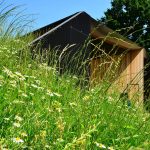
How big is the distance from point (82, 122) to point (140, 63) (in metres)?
10.7

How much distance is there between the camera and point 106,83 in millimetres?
3229

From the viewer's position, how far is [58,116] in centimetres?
267

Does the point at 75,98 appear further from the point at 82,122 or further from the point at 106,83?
the point at 82,122

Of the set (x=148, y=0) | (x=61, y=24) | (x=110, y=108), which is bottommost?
(x=110, y=108)

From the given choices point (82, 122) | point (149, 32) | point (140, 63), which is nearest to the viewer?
point (82, 122)

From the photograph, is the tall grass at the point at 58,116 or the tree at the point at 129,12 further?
the tree at the point at 129,12

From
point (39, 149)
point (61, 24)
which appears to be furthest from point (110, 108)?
point (61, 24)

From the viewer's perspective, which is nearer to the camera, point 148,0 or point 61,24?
point 61,24

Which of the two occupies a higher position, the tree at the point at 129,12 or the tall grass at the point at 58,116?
the tree at the point at 129,12

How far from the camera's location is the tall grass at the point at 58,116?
2.21 metres

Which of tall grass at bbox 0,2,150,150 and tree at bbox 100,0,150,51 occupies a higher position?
tree at bbox 100,0,150,51

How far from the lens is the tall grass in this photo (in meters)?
2.21

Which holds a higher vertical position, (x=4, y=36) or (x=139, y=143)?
(x=4, y=36)

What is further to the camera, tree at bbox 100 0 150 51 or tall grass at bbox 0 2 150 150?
tree at bbox 100 0 150 51
